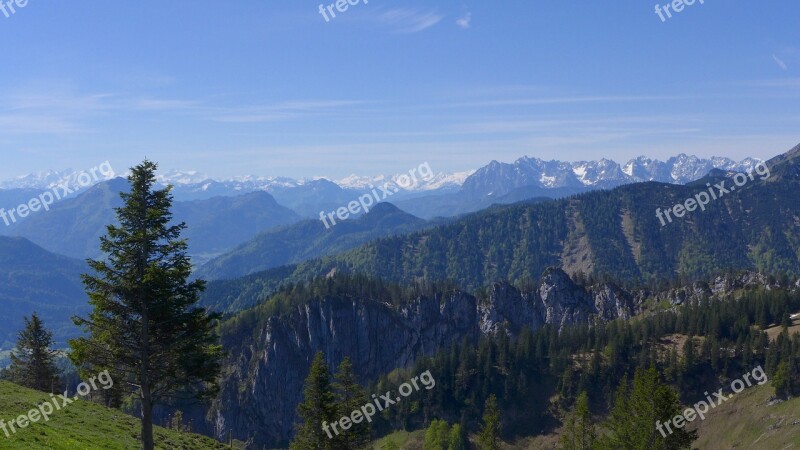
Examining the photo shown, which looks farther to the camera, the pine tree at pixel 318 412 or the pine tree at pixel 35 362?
the pine tree at pixel 35 362

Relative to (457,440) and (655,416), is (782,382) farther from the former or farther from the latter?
(655,416)

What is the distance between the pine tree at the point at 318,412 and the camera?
1901 inches

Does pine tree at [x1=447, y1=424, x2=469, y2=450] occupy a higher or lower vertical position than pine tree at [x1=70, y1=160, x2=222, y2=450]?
lower

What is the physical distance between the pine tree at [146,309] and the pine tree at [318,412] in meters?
17.0

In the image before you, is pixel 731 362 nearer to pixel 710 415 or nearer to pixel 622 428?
pixel 710 415

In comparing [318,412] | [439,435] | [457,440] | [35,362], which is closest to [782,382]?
[457,440]

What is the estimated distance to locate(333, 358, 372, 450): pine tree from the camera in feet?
164

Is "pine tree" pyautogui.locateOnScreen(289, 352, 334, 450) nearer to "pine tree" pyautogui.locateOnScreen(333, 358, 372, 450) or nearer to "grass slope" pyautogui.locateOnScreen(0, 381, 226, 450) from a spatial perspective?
"pine tree" pyautogui.locateOnScreen(333, 358, 372, 450)

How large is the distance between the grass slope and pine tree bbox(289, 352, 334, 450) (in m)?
9.73

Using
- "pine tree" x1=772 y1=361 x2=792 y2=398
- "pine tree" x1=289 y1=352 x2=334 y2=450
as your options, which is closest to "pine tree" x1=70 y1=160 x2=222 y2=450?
"pine tree" x1=289 y1=352 x2=334 y2=450

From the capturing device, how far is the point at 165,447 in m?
43.9

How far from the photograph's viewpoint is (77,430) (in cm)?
4062

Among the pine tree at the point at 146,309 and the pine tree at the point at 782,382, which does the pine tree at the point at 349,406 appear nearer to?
the pine tree at the point at 146,309

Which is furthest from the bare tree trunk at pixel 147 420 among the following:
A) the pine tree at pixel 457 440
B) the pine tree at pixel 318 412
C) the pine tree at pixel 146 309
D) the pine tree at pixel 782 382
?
the pine tree at pixel 782 382
